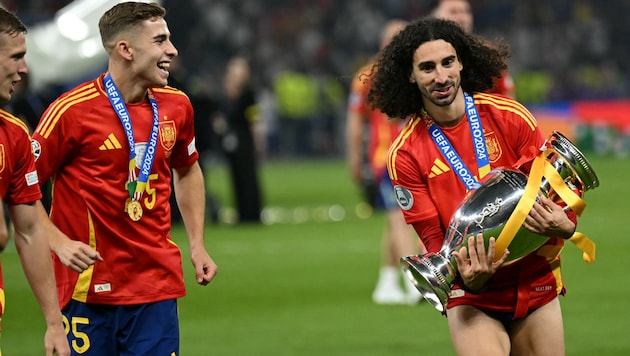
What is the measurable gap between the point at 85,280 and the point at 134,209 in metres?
0.40

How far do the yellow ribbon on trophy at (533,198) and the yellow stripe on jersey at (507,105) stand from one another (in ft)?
1.81

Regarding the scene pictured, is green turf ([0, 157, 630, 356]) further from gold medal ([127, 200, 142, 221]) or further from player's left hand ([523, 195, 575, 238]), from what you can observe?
player's left hand ([523, 195, 575, 238])

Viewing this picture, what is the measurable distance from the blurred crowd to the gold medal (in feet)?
90.0

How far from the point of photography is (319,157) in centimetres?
3584

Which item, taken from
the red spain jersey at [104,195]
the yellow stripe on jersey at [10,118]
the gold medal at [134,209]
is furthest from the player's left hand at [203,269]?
the yellow stripe on jersey at [10,118]

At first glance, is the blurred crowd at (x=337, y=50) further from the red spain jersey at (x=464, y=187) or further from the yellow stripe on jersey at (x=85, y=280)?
the red spain jersey at (x=464, y=187)

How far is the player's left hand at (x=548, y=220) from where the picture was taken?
5023 millimetres

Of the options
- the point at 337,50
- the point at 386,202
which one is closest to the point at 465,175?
the point at 386,202

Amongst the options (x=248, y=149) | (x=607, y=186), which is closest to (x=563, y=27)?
(x=607, y=186)

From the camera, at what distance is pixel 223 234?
56.9ft

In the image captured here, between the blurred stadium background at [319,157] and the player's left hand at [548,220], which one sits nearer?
the player's left hand at [548,220]

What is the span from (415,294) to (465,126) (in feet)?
18.9

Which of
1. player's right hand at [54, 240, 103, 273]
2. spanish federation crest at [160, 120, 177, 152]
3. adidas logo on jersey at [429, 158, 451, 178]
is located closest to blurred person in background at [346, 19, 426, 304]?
spanish federation crest at [160, 120, 177, 152]

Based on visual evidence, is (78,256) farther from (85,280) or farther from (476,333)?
(476,333)
